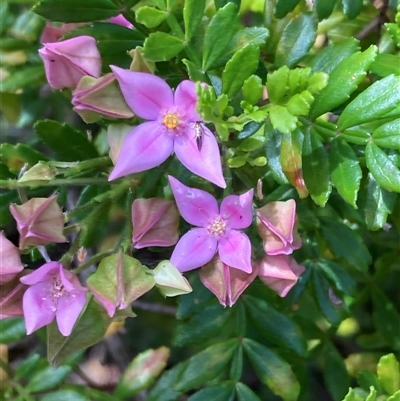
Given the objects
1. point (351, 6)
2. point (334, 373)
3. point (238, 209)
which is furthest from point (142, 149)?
point (334, 373)

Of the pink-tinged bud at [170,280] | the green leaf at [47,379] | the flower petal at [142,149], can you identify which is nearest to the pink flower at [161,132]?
the flower petal at [142,149]

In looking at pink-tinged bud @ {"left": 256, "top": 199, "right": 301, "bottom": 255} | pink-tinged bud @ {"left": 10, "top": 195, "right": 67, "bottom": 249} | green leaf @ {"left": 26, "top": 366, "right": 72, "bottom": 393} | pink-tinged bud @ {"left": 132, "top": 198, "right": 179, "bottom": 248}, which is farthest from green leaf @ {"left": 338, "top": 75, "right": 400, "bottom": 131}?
green leaf @ {"left": 26, "top": 366, "right": 72, "bottom": 393}

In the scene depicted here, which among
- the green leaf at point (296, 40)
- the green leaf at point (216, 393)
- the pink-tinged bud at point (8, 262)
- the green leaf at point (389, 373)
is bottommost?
the green leaf at point (216, 393)

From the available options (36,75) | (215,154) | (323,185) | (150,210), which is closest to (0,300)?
(150,210)

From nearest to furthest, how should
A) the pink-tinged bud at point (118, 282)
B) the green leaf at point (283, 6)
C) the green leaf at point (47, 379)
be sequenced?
1. the pink-tinged bud at point (118, 282)
2. the green leaf at point (283, 6)
3. the green leaf at point (47, 379)

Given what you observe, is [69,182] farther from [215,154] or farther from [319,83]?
[319,83]

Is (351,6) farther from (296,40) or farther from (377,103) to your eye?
(377,103)

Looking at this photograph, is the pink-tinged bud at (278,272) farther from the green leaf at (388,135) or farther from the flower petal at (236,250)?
the green leaf at (388,135)
